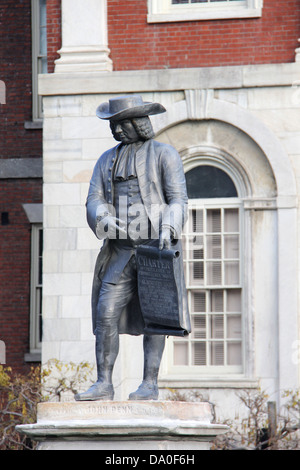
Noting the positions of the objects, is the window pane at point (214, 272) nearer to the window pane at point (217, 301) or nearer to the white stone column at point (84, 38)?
the window pane at point (217, 301)

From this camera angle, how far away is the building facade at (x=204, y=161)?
16547 mm

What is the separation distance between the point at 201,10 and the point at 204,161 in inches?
85.5

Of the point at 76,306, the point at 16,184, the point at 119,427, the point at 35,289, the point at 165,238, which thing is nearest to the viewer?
the point at 119,427

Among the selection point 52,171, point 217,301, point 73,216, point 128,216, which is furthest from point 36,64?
point 128,216

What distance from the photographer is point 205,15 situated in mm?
17031

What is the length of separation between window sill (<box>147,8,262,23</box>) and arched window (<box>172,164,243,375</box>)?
2095mm

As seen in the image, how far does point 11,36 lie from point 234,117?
5.49m

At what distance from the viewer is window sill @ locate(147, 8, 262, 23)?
16.9m

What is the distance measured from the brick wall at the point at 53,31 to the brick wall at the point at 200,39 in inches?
29.6

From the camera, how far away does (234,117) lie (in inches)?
659

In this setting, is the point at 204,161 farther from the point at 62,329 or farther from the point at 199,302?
the point at 62,329

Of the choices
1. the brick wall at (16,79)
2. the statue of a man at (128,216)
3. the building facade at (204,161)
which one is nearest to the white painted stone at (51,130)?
the building facade at (204,161)

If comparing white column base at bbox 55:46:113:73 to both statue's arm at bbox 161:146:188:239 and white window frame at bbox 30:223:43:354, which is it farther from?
statue's arm at bbox 161:146:188:239

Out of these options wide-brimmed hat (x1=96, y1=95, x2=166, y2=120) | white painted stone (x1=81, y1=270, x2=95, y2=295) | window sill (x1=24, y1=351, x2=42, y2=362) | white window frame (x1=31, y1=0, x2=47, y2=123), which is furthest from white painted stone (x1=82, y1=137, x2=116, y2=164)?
wide-brimmed hat (x1=96, y1=95, x2=166, y2=120)
